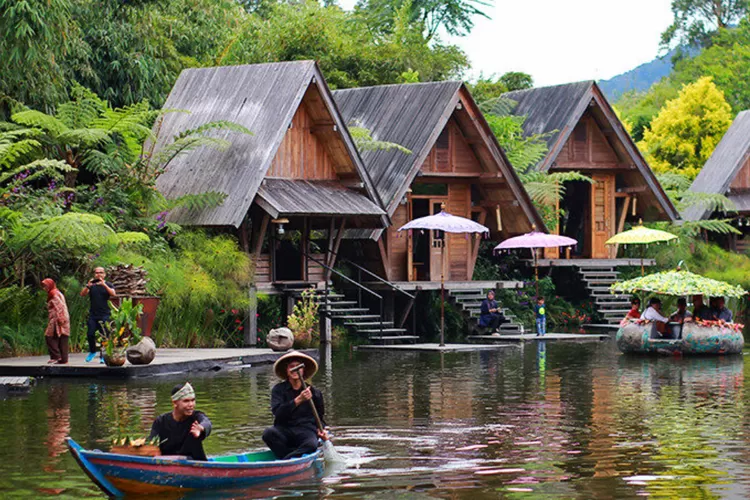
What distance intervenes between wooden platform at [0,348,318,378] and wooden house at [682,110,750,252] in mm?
22691

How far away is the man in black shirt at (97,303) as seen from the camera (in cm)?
2333

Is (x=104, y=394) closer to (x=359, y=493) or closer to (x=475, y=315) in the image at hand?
(x=359, y=493)

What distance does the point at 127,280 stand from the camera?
25438 mm

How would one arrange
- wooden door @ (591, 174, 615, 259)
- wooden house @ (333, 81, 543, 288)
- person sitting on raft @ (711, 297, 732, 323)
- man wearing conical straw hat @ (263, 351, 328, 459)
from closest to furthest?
man wearing conical straw hat @ (263, 351, 328, 459), person sitting on raft @ (711, 297, 732, 323), wooden house @ (333, 81, 543, 288), wooden door @ (591, 174, 615, 259)

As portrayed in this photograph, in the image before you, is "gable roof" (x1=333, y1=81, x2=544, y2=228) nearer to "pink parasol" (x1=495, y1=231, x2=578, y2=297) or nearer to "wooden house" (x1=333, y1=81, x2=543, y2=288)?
"wooden house" (x1=333, y1=81, x2=543, y2=288)

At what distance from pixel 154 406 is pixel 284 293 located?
40.9 feet

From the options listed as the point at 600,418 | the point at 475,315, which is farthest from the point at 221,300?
the point at 600,418

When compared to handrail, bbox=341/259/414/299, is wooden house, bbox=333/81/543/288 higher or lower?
higher

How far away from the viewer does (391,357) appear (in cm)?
2808

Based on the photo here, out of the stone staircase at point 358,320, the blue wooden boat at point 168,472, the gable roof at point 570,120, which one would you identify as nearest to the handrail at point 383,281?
the stone staircase at point 358,320

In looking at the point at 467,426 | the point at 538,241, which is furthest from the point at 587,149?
the point at 467,426

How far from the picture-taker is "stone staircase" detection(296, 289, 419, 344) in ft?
103

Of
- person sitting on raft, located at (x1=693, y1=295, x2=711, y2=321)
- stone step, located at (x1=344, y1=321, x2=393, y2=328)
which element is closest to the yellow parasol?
stone step, located at (x1=344, y1=321, x2=393, y2=328)

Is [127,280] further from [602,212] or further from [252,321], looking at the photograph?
[602,212]
